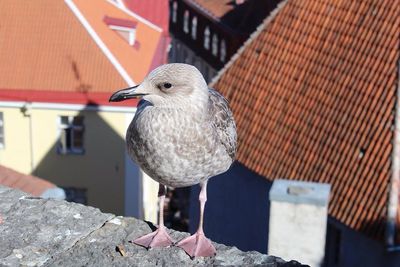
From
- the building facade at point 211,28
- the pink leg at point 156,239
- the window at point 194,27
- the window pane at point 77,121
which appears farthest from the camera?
the window at point 194,27

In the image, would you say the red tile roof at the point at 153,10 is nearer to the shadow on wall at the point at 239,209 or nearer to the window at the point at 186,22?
the shadow on wall at the point at 239,209

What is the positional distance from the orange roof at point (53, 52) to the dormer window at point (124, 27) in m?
1.48

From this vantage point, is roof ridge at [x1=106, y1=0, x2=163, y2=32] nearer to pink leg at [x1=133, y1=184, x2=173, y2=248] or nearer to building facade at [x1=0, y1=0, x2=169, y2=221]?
building facade at [x1=0, y1=0, x2=169, y2=221]

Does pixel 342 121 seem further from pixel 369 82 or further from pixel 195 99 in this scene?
pixel 195 99

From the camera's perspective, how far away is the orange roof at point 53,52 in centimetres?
1864

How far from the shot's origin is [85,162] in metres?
19.6

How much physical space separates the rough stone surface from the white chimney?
523cm

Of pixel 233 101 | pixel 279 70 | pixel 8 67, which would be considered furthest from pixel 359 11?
pixel 8 67

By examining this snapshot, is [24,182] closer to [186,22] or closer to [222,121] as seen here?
[222,121]

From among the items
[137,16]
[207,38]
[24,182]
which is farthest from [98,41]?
[207,38]

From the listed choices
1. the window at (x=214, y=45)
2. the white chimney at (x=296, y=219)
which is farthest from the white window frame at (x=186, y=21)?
the white chimney at (x=296, y=219)

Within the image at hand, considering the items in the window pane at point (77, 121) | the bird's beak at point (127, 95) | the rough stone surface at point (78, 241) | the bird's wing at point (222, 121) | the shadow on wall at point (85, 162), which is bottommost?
the shadow on wall at point (85, 162)

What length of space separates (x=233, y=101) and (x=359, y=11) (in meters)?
3.42

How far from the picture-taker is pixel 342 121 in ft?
49.1
